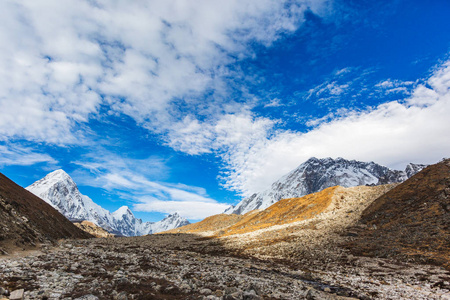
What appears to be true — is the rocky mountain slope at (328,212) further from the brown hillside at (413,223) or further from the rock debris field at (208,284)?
the rock debris field at (208,284)

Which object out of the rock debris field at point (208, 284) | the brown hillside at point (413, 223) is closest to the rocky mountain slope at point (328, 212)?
the brown hillside at point (413, 223)

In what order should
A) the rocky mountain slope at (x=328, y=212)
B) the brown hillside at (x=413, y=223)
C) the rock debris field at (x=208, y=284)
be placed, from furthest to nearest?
the rocky mountain slope at (x=328, y=212), the brown hillside at (x=413, y=223), the rock debris field at (x=208, y=284)

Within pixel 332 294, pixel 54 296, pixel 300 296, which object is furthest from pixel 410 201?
pixel 54 296

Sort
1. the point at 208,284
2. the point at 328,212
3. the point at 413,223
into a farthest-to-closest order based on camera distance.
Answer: the point at 328,212 → the point at 413,223 → the point at 208,284

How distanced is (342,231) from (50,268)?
44254mm

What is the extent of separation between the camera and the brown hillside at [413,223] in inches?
1046

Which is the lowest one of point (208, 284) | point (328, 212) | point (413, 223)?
point (208, 284)

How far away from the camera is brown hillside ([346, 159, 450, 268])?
2656cm

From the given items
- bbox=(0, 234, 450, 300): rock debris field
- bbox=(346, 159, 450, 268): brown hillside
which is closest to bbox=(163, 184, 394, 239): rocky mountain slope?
bbox=(346, 159, 450, 268): brown hillside

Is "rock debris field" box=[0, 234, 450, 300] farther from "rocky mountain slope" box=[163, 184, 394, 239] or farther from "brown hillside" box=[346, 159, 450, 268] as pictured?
"rocky mountain slope" box=[163, 184, 394, 239]

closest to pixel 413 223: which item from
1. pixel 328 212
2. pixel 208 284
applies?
pixel 328 212

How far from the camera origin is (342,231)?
4206 cm

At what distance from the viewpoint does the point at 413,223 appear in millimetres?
35312

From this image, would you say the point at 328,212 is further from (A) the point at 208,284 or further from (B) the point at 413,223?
(A) the point at 208,284
